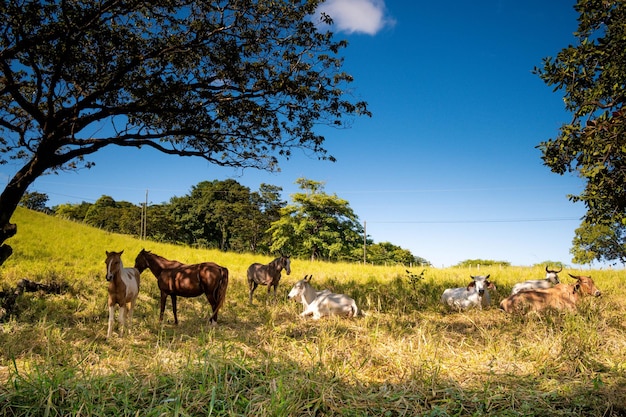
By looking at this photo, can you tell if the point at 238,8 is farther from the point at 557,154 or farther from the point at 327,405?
the point at 327,405

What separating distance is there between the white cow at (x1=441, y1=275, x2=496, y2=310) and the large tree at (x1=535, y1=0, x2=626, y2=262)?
3.44 m

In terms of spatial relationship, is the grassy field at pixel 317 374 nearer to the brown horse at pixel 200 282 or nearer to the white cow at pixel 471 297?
the brown horse at pixel 200 282

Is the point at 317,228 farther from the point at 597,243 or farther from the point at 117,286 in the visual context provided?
the point at 117,286

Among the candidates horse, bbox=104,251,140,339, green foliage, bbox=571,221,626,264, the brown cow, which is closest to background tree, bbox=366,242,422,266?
green foliage, bbox=571,221,626,264

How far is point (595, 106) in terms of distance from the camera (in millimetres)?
9234

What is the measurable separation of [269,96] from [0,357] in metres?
8.86

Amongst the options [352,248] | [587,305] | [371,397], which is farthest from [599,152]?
[352,248]

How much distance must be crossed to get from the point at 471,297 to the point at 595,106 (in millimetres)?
6301

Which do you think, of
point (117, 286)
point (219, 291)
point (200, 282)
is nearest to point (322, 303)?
point (219, 291)

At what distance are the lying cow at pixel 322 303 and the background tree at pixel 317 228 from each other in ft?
132

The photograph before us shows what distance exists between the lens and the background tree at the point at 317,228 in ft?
172

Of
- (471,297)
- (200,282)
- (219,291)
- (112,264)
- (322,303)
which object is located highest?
(112,264)

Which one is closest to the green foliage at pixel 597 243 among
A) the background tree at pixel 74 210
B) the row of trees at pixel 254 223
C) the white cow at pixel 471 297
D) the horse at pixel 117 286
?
the row of trees at pixel 254 223

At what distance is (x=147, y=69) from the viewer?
11.9m
